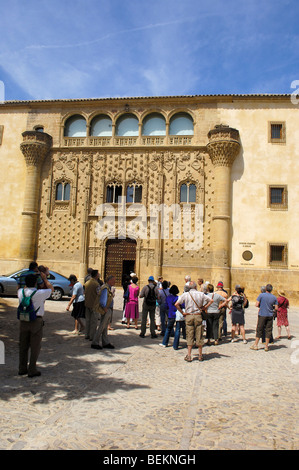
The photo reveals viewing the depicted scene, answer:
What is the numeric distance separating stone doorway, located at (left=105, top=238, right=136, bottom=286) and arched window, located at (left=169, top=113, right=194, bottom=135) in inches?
302

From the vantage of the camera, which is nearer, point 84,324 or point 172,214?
point 84,324

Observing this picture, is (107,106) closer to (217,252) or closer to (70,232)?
(70,232)

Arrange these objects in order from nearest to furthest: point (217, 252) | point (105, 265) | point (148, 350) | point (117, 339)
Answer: point (148, 350) < point (117, 339) < point (217, 252) < point (105, 265)

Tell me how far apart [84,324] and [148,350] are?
222cm

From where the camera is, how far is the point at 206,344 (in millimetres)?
9805

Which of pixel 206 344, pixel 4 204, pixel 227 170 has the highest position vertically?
pixel 227 170

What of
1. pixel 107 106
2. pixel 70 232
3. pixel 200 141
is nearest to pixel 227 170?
pixel 200 141

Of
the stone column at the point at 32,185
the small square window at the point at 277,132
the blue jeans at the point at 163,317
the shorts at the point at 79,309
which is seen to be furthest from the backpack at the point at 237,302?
the stone column at the point at 32,185

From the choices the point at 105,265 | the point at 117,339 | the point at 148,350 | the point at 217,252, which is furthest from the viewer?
the point at 105,265

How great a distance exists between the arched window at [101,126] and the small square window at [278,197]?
11002 millimetres

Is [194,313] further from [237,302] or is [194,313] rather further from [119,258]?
[119,258]

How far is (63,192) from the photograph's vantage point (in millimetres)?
23266

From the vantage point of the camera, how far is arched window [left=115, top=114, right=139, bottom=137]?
76.9 feet

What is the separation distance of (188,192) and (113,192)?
4.79 m
